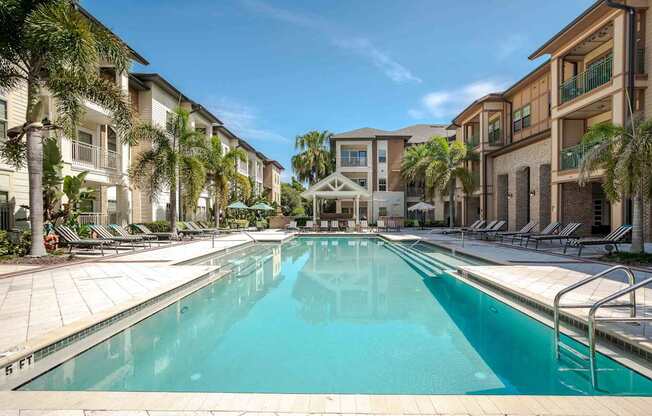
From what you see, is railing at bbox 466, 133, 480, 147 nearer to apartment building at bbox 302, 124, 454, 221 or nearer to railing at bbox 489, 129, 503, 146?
railing at bbox 489, 129, 503, 146

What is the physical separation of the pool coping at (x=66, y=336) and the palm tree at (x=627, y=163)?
11514mm

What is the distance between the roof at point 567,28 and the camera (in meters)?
14.2

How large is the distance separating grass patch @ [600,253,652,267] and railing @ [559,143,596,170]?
6323 millimetres

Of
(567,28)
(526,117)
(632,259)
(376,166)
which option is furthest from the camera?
(376,166)

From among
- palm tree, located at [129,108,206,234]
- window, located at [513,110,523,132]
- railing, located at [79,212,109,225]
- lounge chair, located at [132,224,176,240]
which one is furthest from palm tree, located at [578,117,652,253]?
railing, located at [79,212,109,225]

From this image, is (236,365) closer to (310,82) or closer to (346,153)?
(310,82)

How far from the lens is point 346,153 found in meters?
38.3

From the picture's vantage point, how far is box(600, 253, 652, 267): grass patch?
32.1ft

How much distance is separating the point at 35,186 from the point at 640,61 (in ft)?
71.0

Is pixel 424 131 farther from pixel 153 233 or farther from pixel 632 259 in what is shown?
pixel 632 259

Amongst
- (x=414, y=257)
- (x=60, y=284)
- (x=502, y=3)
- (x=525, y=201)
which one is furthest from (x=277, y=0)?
(x=525, y=201)

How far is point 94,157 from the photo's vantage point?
17.8 meters

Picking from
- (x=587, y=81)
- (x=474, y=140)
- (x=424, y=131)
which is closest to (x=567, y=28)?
(x=587, y=81)

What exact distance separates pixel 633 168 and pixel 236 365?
10863 millimetres
